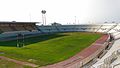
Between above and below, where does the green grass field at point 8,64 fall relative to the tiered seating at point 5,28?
below

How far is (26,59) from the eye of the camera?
37.8 m

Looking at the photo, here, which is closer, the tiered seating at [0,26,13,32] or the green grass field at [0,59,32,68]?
the green grass field at [0,59,32,68]

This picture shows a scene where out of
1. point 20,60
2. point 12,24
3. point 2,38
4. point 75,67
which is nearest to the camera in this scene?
point 75,67

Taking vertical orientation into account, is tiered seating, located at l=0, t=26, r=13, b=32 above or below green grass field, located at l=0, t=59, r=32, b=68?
above

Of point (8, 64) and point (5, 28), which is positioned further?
point (5, 28)

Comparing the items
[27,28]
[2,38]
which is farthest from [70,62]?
[27,28]

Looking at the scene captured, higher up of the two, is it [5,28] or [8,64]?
[5,28]

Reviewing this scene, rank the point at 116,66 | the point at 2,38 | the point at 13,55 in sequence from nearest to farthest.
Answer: the point at 116,66, the point at 13,55, the point at 2,38

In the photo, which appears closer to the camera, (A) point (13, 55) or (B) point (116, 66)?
(B) point (116, 66)

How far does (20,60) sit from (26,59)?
1379 mm

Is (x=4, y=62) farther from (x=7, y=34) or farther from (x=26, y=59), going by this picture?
(x=7, y=34)

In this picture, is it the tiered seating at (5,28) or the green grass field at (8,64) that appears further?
the tiered seating at (5,28)

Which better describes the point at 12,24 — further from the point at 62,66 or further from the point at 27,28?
the point at 62,66

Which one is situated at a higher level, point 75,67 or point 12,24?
point 12,24
